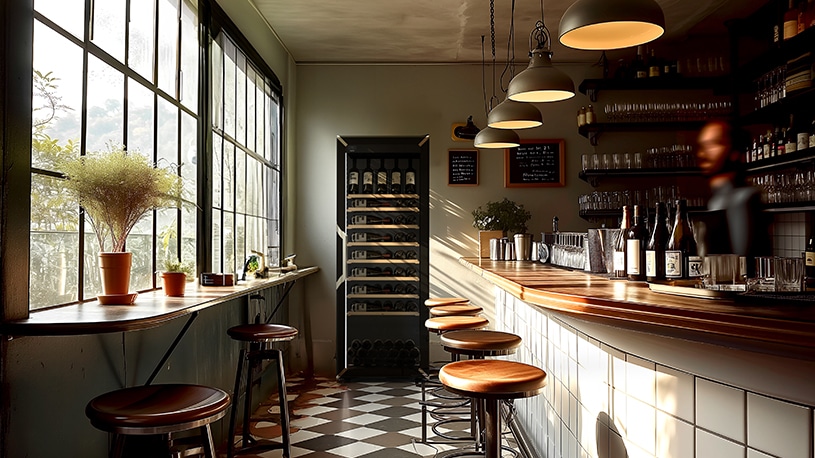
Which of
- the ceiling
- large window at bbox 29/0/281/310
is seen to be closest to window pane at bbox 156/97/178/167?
large window at bbox 29/0/281/310

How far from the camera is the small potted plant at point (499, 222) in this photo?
6.19m

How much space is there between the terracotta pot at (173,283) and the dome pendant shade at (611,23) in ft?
6.28

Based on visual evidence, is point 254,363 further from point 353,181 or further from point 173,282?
point 353,181

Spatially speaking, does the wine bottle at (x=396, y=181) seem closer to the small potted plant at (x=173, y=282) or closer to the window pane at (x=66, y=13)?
the small potted plant at (x=173, y=282)

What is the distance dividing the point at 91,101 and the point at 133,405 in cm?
128

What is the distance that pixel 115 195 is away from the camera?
2346 millimetres

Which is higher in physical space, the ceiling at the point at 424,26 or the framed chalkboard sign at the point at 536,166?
the ceiling at the point at 424,26

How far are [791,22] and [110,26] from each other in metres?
4.43

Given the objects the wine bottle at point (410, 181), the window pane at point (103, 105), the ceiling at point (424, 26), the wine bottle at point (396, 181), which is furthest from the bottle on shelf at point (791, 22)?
the window pane at point (103, 105)

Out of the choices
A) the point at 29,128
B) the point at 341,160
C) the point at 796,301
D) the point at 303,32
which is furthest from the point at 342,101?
the point at 796,301

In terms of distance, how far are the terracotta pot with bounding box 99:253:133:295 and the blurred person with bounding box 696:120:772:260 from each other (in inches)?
165

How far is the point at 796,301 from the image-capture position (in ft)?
5.06

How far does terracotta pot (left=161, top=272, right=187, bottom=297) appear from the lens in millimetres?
2822

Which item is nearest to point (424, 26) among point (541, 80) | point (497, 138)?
point (497, 138)
